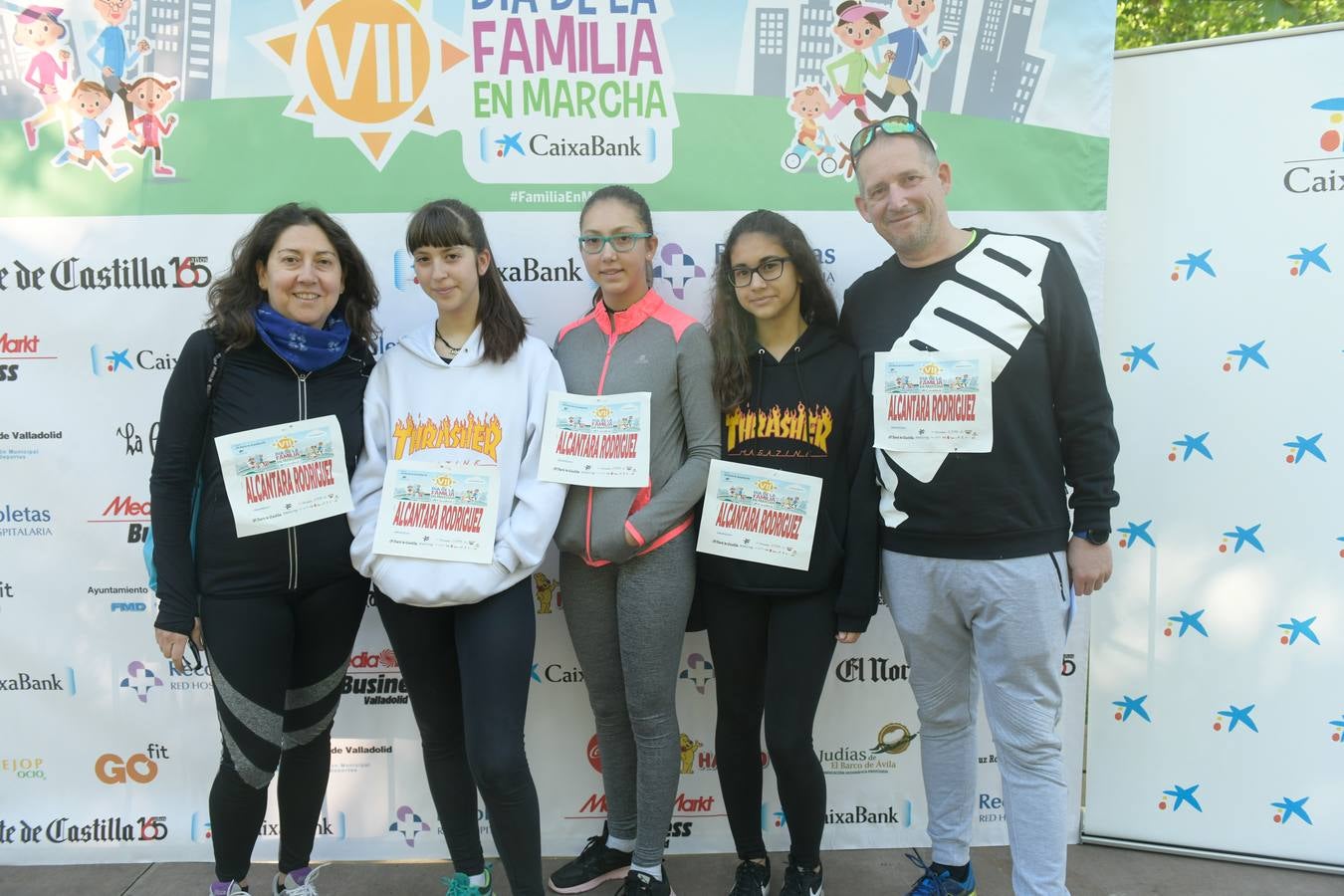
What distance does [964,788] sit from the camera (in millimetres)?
2377

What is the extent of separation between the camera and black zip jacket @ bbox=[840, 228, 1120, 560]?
6.89 ft

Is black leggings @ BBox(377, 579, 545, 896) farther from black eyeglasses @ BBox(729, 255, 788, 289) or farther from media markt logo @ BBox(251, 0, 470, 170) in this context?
media markt logo @ BBox(251, 0, 470, 170)

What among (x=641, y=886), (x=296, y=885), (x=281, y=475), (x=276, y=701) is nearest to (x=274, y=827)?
(x=296, y=885)

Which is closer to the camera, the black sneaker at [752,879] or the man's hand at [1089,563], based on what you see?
the man's hand at [1089,563]

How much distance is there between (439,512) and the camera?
2.10 metres

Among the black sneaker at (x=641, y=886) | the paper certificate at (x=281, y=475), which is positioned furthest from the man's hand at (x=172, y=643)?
the black sneaker at (x=641, y=886)

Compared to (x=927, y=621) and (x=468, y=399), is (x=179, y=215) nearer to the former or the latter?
(x=468, y=399)

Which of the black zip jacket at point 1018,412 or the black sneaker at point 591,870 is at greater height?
the black zip jacket at point 1018,412

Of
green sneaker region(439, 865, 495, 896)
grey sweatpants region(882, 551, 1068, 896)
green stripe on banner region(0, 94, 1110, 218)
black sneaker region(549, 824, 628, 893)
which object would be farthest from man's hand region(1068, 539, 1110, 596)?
green sneaker region(439, 865, 495, 896)

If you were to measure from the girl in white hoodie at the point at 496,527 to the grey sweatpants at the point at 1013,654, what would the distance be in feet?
3.39

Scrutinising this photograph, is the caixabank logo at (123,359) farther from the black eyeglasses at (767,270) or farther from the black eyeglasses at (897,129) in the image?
the black eyeglasses at (897,129)

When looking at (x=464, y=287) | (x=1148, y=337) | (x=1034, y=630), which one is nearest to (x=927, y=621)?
(x=1034, y=630)

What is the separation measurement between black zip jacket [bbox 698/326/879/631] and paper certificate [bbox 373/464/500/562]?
66cm

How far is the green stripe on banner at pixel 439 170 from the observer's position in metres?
2.74
